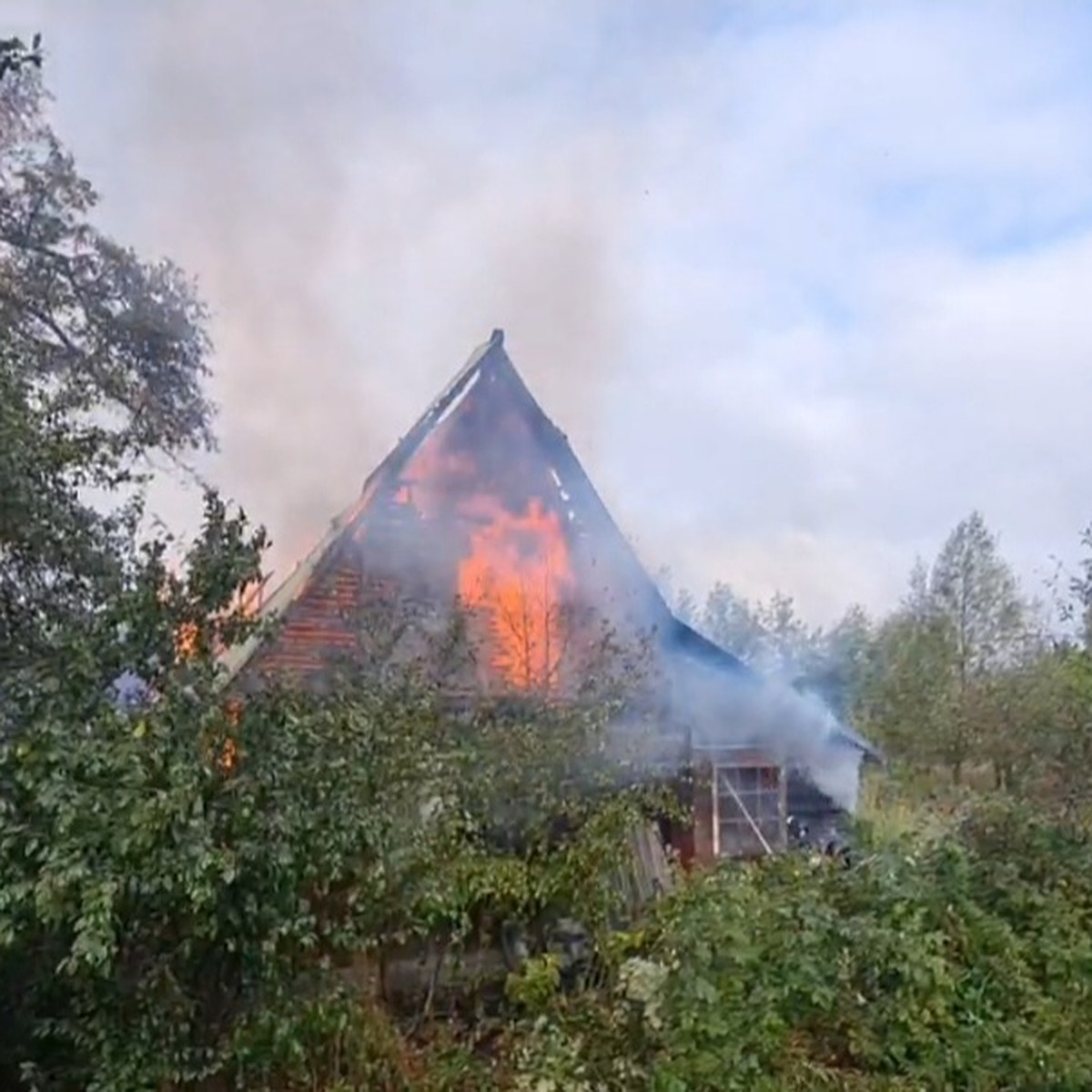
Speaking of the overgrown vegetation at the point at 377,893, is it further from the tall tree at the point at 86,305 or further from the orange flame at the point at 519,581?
the orange flame at the point at 519,581

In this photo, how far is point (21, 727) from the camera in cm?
379

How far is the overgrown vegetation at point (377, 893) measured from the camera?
367cm

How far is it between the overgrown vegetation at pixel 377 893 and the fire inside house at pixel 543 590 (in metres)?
3.04

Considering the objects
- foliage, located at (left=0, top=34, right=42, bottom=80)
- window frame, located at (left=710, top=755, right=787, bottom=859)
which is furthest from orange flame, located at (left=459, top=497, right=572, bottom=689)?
foliage, located at (left=0, top=34, right=42, bottom=80)

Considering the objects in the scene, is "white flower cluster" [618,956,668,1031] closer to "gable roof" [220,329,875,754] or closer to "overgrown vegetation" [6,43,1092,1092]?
"overgrown vegetation" [6,43,1092,1092]

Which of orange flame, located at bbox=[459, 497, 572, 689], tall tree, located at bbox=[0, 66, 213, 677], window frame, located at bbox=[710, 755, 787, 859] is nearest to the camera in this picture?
tall tree, located at bbox=[0, 66, 213, 677]

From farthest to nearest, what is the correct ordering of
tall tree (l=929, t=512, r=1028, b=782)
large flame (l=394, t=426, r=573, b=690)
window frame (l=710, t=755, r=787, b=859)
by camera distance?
1. tall tree (l=929, t=512, r=1028, b=782)
2. window frame (l=710, t=755, r=787, b=859)
3. large flame (l=394, t=426, r=573, b=690)

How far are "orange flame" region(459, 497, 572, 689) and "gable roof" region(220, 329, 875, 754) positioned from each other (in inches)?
6.7

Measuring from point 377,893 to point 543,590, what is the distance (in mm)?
5889

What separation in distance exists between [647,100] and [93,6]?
17.6 feet

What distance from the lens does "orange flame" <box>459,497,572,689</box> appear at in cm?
911

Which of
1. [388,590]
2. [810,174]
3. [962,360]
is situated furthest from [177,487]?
[962,360]

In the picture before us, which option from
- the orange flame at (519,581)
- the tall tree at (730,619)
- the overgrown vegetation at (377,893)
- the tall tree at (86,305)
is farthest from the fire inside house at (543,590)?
the tall tree at (730,619)

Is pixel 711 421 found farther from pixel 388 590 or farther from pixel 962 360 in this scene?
pixel 388 590
